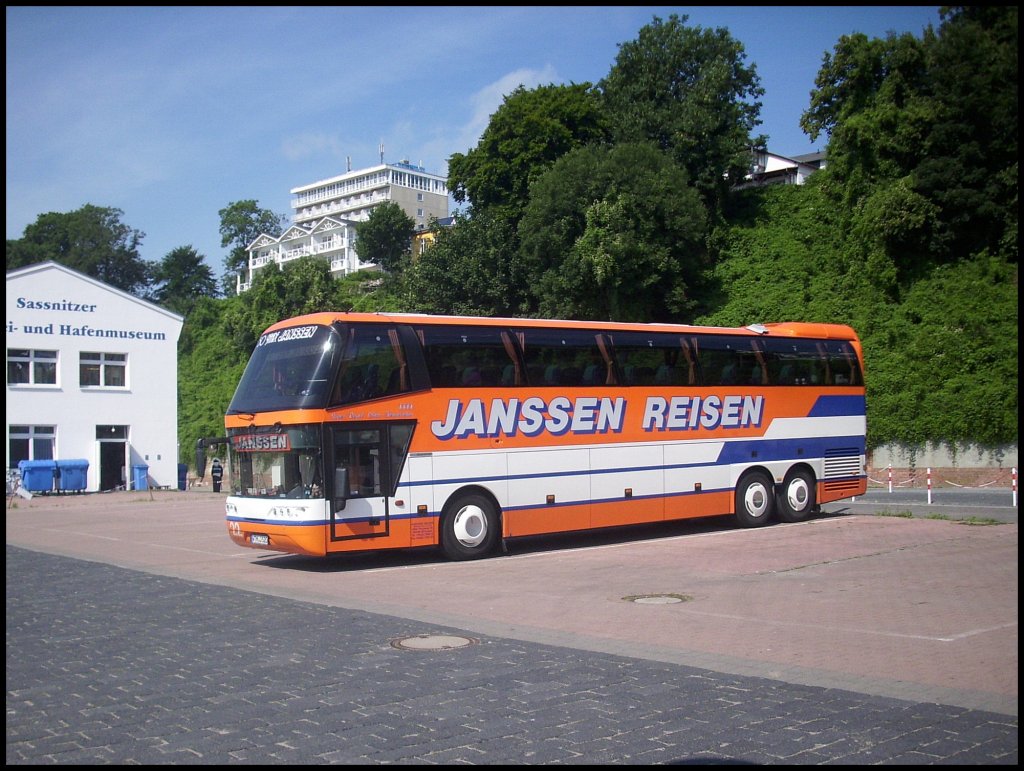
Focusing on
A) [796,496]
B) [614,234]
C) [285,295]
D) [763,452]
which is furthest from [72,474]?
[796,496]

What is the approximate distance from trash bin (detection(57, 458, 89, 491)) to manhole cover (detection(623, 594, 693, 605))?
115 feet

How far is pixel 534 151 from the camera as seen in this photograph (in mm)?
47906

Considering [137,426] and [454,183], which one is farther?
[454,183]

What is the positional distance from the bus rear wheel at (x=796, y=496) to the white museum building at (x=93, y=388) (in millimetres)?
30206

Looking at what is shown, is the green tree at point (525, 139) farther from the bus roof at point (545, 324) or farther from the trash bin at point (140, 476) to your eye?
the bus roof at point (545, 324)

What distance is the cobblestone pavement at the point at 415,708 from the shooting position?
19.0 ft

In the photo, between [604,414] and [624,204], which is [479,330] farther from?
[624,204]

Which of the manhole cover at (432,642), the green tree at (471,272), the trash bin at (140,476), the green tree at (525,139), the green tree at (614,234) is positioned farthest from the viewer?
the green tree at (525,139)

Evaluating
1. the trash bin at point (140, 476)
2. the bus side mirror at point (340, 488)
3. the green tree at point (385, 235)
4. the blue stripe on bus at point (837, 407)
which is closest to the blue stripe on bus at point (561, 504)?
the bus side mirror at point (340, 488)

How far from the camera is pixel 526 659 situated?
27.6ft

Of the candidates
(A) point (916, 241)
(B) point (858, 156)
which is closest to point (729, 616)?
(A) point (916, 241)

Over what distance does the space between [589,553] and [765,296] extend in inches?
1105

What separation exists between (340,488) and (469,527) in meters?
2.52

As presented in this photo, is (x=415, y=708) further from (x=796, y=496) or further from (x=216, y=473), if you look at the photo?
(x=216, y=473)
